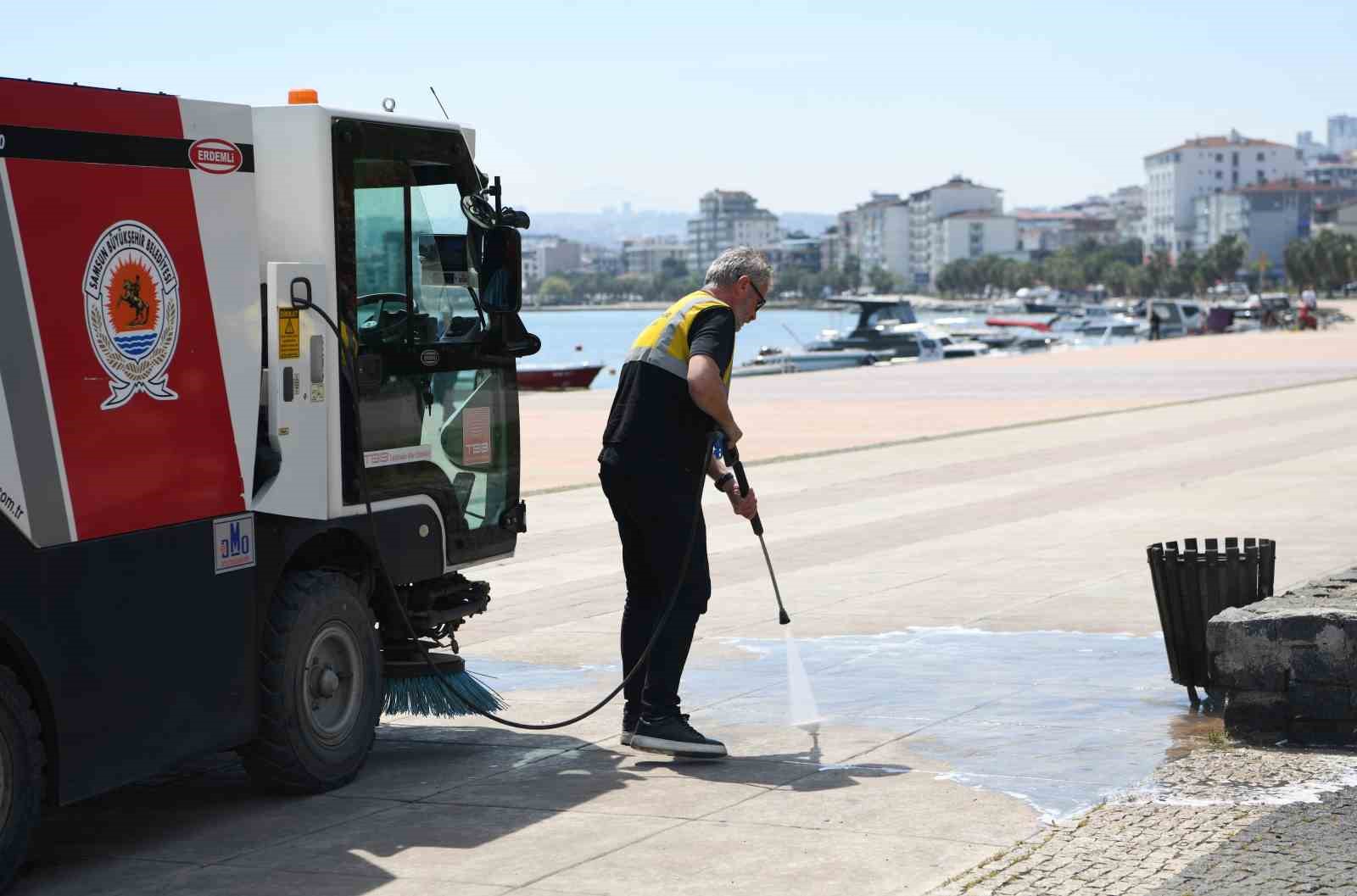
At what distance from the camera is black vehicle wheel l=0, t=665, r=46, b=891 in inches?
219

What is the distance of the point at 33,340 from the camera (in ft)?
18.3

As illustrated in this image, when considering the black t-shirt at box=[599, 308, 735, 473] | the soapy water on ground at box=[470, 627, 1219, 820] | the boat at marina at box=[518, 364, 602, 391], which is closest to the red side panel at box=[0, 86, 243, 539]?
the black t-shirt at box=[599, 308, 735, 473]

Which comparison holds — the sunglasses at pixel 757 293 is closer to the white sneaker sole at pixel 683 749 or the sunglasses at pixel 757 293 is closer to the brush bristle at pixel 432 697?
the white sneaker sole at pixel 683 749

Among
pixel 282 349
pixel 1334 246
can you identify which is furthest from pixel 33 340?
pixel 1334 246

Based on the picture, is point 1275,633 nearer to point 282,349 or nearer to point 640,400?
point 640,400

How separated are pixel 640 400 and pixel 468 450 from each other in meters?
0.76

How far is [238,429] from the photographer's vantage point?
6551 mm

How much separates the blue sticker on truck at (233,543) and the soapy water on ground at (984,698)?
2249 mm

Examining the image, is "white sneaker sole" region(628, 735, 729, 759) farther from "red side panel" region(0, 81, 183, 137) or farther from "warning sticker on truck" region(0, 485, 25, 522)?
"red side panel" region(0, 81, 183, 137)

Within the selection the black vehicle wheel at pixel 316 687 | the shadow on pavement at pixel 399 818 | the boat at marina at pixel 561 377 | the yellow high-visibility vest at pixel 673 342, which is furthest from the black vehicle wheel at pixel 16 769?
the boat at marina at pixel 561 377

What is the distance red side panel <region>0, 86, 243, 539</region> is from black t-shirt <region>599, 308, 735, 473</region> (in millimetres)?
1692

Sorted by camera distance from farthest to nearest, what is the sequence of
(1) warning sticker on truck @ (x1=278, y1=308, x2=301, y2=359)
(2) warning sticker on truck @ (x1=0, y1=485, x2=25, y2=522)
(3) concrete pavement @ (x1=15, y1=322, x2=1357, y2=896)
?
(1) warning sticker on truck @ (x1=278, y1=308, x2=301, y2=359) < (3) concrete pavement @ (x1=15, y1=322, x2=1357, y2=896) < (2) warning sticker on truck @ (x1=0, y1=485, x2=25, y2=522)

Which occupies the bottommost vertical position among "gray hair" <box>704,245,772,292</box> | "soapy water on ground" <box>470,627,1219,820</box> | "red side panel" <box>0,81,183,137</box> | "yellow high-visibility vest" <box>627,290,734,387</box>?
"soapy water on ground" <box>470,627,1219,820</box>

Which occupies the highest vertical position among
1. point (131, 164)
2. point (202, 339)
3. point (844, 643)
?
point (131, 164)
